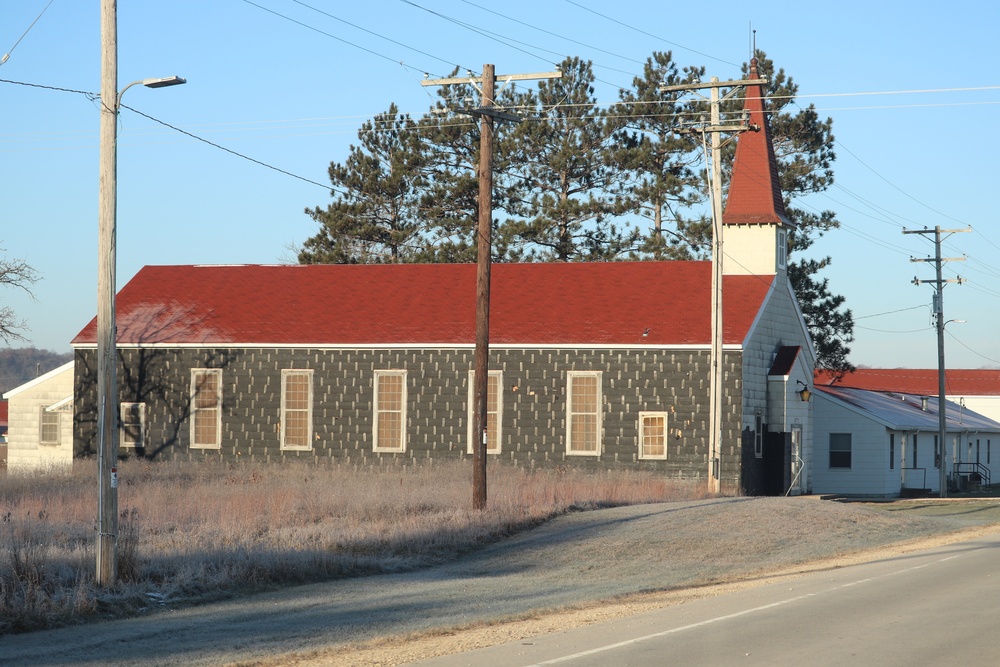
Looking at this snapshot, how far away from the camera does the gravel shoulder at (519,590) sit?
1213cm

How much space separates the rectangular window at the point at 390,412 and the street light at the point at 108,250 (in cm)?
2298

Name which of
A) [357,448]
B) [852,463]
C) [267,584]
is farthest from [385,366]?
[267,584]

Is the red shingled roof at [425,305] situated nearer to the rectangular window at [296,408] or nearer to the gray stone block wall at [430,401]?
the gray stone block wall at [430,401]

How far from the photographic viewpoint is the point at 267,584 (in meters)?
16.6

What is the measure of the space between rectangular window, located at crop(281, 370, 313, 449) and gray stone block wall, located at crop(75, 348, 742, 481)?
216mm

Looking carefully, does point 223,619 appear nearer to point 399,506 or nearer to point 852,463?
point 399,506

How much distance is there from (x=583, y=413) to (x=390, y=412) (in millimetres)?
6360

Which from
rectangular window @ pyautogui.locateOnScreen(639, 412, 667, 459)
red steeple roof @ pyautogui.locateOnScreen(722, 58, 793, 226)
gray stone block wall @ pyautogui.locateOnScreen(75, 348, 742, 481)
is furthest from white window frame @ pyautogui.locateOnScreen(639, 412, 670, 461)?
red steeple roof @ pyautogui.locateOnScreen(722, 58, 793, 226)

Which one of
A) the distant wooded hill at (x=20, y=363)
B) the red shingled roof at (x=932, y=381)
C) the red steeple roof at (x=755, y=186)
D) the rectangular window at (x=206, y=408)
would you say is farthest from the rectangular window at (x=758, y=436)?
the distant wooded hill at (x=20, y=363)

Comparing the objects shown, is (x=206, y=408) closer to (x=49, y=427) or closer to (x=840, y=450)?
(x=49, y=427)

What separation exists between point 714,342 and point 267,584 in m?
18.1

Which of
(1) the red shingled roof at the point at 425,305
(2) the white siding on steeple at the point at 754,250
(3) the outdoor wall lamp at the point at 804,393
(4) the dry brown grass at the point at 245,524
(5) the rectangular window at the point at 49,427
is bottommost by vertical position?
(4) the dry brown grass at the point at 245,524

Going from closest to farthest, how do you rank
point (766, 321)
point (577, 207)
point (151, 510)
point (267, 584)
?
point (267, 584) < point (151, 510) < point (766, 321) < point (577, 207)

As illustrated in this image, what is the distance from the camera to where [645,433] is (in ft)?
119
